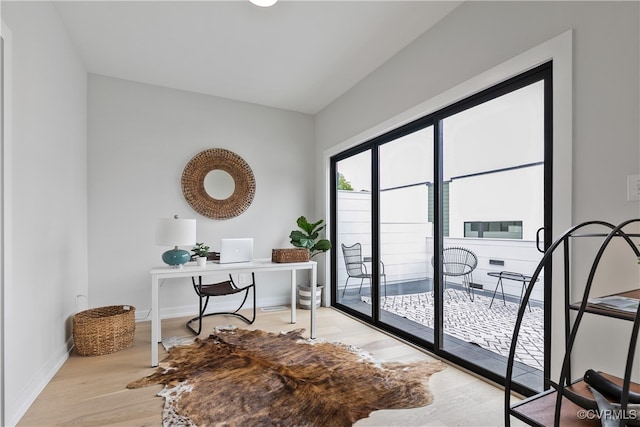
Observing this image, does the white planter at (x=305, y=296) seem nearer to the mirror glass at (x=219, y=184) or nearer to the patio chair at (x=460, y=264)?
the mirror glass at (x=219, y=184)

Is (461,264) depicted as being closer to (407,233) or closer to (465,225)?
(465,225)

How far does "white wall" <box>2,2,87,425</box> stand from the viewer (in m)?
1.89

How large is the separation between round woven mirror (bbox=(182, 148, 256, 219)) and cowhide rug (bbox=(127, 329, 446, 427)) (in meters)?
1.69

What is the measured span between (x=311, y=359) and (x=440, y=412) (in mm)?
1051

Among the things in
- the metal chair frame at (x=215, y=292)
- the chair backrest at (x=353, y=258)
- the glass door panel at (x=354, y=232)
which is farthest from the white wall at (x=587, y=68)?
the metal chair frame at (x=215, y=292)

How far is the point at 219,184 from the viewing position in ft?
13.6

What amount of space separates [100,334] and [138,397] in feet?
3.24

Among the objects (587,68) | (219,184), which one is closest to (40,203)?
(219,184)

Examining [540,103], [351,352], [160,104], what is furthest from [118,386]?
[540,103]

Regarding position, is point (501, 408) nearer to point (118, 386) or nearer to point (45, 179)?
point (118, 386)

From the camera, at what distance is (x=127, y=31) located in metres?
2.83

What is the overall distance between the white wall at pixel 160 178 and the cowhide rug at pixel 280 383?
1.35 m

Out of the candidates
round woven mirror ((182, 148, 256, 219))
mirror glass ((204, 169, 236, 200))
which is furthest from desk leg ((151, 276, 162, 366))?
mirror glass ((204, 169, 236, 200))

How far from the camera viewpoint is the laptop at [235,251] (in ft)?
9.91
